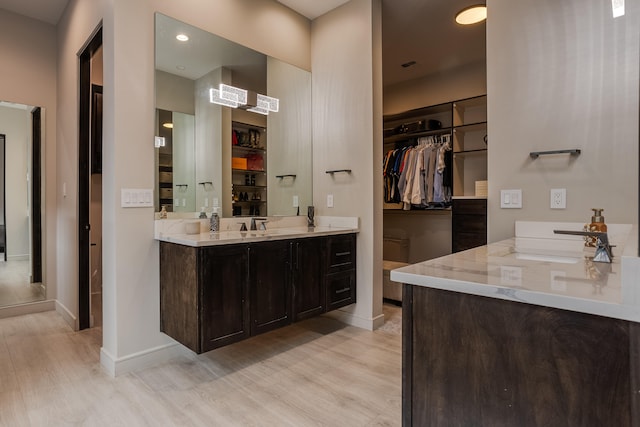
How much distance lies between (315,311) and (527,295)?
2164 mm

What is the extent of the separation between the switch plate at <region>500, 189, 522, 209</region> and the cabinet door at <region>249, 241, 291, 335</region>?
1.49 meters

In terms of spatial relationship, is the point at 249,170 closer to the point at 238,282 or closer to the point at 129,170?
the point at 129,170

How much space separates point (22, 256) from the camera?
11.7 feet

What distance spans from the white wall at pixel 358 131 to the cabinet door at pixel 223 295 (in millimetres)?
1255

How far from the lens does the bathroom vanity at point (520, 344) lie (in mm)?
731

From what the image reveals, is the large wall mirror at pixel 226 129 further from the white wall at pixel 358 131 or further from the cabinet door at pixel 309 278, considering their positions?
the cabinet door at pixel 309 278

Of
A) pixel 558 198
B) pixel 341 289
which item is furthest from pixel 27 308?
pixel 558 198

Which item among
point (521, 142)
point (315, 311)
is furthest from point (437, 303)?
point (315, 311)

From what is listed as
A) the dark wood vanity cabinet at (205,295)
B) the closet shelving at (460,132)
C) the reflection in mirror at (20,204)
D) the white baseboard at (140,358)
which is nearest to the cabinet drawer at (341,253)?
the dark wood vanity cabinet at (205,295)

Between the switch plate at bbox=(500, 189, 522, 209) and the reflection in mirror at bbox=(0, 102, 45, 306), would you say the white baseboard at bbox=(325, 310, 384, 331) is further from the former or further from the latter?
the reflection in mirror at bbox=(0, 102, 45, 306)

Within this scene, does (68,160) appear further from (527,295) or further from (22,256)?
(527,295)

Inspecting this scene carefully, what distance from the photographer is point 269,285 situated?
97.0 inches

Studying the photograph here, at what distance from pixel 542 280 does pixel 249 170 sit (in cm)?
263

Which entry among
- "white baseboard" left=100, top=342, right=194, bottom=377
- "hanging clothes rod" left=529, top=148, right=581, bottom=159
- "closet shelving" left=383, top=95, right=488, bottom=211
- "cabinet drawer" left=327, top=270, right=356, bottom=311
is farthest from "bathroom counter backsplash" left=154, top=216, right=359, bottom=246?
"closet shelving" left=383, top=95, right=488, bottom=211
